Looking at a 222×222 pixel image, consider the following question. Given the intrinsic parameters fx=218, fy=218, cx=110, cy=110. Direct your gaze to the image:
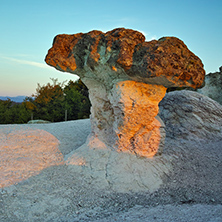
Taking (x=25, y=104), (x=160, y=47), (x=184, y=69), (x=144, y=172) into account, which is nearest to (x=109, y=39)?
(x=160, y=47)

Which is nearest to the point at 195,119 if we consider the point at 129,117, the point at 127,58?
the point at 129,117

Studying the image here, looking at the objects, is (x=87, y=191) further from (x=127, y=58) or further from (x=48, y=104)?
(x=48, y=104)

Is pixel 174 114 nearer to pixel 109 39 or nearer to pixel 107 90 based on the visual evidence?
pixel 107 90

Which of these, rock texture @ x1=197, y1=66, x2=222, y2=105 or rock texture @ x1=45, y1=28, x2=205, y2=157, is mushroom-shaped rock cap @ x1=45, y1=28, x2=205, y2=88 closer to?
rock texture @ x1=45, y1=28, x2=205, y2=157

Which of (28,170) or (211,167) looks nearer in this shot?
(28,170)

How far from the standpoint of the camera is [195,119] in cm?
961

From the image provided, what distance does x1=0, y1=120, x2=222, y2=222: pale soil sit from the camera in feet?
15.3

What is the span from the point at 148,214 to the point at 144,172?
1884mm

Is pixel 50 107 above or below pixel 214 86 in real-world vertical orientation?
below

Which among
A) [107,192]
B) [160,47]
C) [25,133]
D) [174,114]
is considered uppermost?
[160,47]

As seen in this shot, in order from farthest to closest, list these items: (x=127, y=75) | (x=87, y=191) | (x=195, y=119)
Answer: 1. (x=195, y=119)
2. (x=127, y=75)
3. (x=87, y=191)

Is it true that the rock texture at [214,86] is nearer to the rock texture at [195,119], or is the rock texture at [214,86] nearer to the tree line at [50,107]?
the rock texture at [195,119]

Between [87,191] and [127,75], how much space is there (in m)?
3.39

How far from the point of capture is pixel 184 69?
19.4 ft
